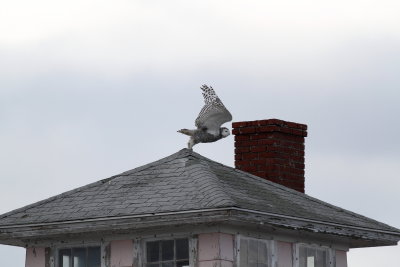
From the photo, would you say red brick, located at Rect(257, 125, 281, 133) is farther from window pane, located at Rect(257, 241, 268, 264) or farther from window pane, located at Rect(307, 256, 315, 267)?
window pane, located at Rect(257, 241, 268, 264)

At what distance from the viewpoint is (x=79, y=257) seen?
62.7 feet

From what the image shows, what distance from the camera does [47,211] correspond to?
1942cm

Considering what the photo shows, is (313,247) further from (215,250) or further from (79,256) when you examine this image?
(79,256)

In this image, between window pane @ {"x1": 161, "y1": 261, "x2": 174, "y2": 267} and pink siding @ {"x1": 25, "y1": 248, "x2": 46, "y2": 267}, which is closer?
window pane @ {"x1": 161, "y1": 261, "x2": 174, "y2": 267}

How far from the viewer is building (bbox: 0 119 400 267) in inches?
709

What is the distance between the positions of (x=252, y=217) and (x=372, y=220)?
340 centimetres

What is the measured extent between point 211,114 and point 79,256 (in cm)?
309

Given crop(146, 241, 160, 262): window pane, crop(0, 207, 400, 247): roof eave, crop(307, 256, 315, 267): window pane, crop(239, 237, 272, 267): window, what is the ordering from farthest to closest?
crop(307, 256, 315, 267): window pane
crop(146, 241, 160, 262): window pane
crop(239, 237, 272, 267): window
crop(0, 207, 400, 247): roof eave

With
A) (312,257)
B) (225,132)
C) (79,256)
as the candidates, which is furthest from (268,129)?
(79,256)

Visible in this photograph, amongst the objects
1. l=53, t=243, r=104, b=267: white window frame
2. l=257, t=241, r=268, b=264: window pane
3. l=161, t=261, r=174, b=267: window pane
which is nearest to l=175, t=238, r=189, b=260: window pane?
l=161, t=261, r=174, b=267: window pane

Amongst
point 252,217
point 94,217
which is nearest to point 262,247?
point 252,217

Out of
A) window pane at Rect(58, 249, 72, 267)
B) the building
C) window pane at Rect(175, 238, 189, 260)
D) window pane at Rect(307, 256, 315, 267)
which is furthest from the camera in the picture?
window pane at Rect(307, 256, 315, 267)

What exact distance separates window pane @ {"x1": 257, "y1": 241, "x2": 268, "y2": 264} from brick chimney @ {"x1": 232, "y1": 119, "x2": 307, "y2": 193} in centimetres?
410

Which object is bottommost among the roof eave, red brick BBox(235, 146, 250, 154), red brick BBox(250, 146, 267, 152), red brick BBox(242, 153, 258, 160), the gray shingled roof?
the roof eave
